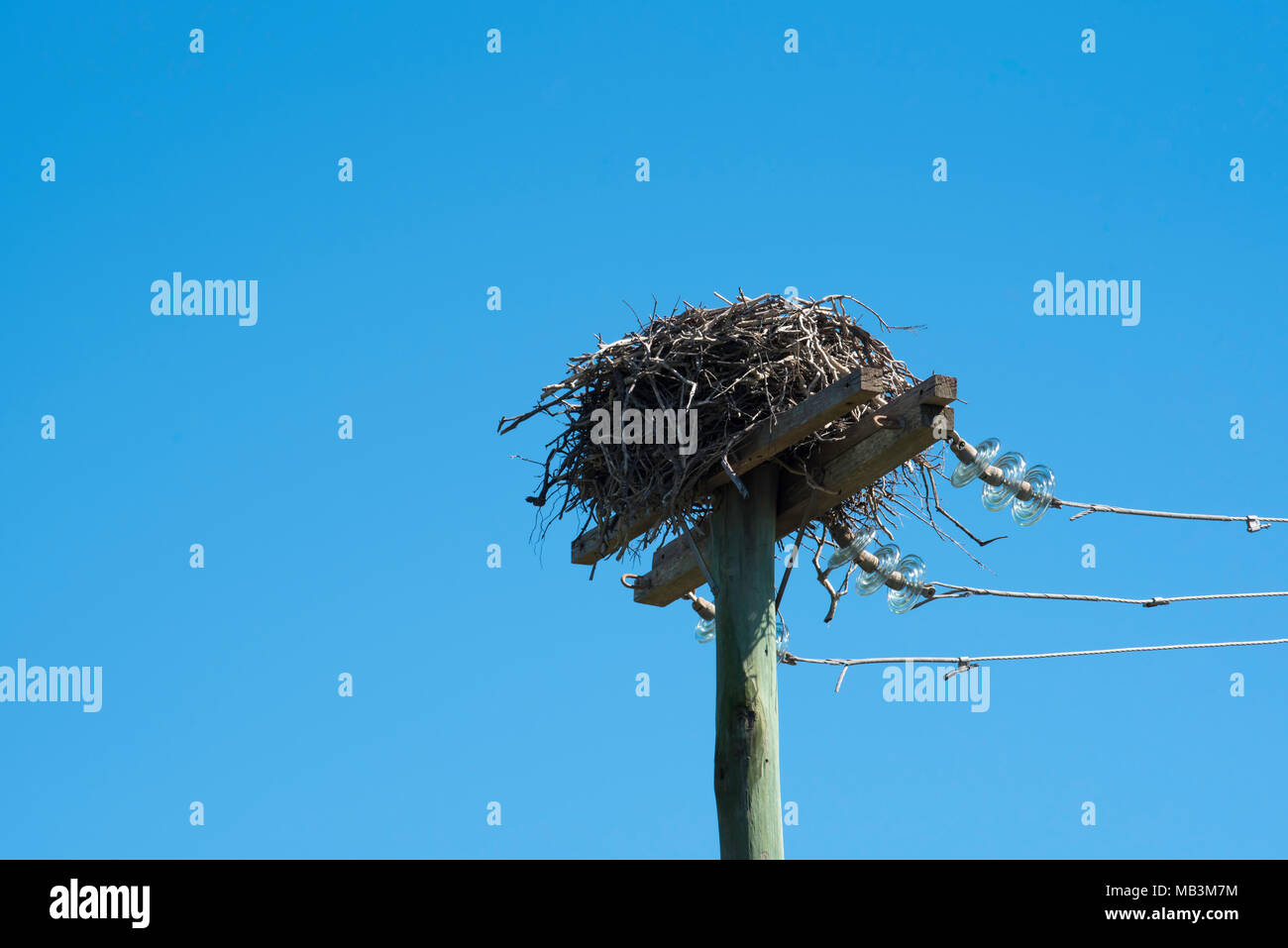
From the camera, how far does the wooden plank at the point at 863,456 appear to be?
233 inches

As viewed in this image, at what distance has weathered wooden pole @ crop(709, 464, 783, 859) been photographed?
5555 mm

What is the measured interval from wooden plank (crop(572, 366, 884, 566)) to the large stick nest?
0.05m

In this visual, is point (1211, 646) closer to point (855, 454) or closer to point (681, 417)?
point (855, 454)

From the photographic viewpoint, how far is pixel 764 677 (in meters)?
5.86

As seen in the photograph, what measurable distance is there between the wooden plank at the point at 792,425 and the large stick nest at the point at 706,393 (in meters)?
0.05

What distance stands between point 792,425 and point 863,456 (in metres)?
0.40

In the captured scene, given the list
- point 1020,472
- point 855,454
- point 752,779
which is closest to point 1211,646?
point 1020,472

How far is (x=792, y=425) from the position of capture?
19.7 feet

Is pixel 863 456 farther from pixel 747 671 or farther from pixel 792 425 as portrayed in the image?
pixel 747 671
